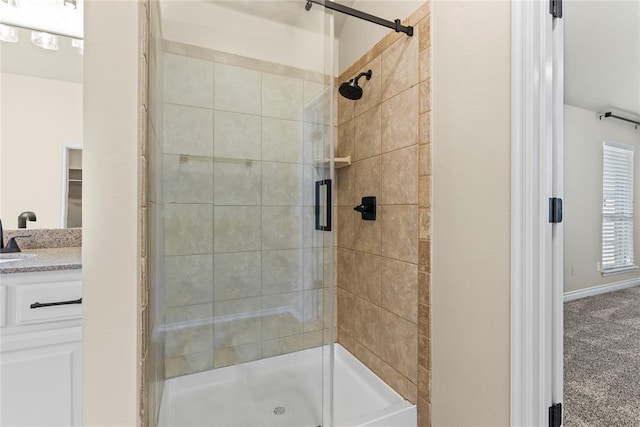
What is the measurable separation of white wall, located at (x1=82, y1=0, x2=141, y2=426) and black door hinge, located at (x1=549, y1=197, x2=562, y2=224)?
1293 mm

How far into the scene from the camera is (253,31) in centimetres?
148

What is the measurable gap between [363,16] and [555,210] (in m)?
1.22

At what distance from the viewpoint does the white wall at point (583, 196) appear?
3781 mm

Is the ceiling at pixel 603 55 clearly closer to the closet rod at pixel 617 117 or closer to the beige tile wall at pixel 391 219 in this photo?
the closet rod at pixel 617 117

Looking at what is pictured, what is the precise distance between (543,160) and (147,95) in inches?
50.6

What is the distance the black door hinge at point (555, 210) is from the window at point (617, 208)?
393 centimetres

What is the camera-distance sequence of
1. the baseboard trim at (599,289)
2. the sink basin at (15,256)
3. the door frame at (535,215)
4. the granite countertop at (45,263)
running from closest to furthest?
the door frame at (535,215)
the granite countertop at (45,263)
the sink basin at (15,256)
the baseboard trim at (599,289)

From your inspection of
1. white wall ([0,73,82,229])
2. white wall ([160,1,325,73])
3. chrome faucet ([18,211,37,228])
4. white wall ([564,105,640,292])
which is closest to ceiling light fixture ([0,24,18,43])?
white wall ([0,73,82,229])

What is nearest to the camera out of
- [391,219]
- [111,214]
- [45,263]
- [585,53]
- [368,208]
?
[111,214]

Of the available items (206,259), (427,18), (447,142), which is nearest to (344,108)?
(427,18)

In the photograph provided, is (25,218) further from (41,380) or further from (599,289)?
(599,289)

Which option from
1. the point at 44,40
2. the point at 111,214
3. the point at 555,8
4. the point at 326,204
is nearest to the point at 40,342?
the point at 111,214

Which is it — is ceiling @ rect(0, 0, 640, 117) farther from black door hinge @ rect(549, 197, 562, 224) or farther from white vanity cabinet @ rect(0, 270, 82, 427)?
black door hinge @ rect(549, 197, 562, 224)

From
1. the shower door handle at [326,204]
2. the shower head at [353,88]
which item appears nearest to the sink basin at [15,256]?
the shower door handle at [326,204]
